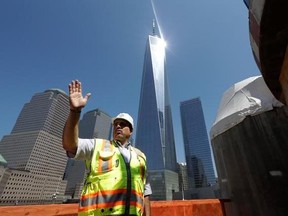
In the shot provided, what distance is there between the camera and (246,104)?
182 inches

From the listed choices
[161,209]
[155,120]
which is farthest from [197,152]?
[161,209]

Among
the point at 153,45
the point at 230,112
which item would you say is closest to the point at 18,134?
the point at 153,45

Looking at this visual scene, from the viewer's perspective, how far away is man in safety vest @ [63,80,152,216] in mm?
1684

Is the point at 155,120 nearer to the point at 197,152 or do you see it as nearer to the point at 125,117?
the point at 197,152

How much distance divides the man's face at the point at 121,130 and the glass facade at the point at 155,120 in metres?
128

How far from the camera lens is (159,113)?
5507 inches

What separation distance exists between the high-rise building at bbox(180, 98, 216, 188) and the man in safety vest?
162182 mm

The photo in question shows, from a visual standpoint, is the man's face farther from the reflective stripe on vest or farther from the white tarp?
the white tarp

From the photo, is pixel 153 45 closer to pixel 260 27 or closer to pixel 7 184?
pixel 7 184

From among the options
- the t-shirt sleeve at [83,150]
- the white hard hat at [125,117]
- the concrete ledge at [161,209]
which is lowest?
the concrete ledge at [161,209]

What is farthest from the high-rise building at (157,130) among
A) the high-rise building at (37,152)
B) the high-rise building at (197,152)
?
the high-rise building at (37,152)

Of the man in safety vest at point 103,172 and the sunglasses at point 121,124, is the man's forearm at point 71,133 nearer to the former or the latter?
the man in safety vest at point 103,172

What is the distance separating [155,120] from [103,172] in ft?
448

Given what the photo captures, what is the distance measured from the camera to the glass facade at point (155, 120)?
132m
